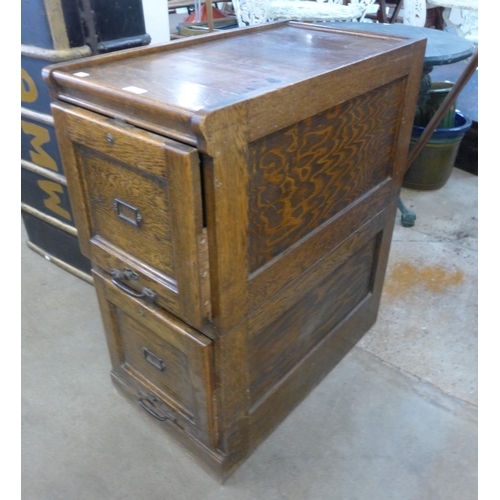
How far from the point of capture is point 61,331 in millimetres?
1743

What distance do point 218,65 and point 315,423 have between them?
3.31ft

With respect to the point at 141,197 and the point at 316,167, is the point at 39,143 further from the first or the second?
the point at 316,167

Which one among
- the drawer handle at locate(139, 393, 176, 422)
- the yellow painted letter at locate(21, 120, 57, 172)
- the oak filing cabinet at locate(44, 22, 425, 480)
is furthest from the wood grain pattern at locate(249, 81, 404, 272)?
the yellow painted letter at locate(21, 120, 57, 172)

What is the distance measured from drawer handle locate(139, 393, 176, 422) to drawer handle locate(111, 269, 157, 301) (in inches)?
14.9

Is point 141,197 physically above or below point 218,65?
below

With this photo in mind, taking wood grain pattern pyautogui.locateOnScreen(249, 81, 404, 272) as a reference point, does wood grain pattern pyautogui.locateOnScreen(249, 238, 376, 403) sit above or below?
below

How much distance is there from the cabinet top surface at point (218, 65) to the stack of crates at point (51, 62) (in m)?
0.47

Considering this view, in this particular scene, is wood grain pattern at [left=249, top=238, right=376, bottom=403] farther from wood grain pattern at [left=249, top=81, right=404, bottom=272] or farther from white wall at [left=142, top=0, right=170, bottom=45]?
white wall at [left=142, top=0, right=170, bottom=45]

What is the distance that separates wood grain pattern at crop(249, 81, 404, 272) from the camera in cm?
92

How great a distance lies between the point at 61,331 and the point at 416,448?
49.3 inches

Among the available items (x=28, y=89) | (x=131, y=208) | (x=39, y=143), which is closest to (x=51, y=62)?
(x=28, y=89)

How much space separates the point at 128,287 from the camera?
1101mm

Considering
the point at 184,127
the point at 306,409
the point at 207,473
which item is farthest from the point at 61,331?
the point at 184,127

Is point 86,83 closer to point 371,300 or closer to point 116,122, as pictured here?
point 116,122
